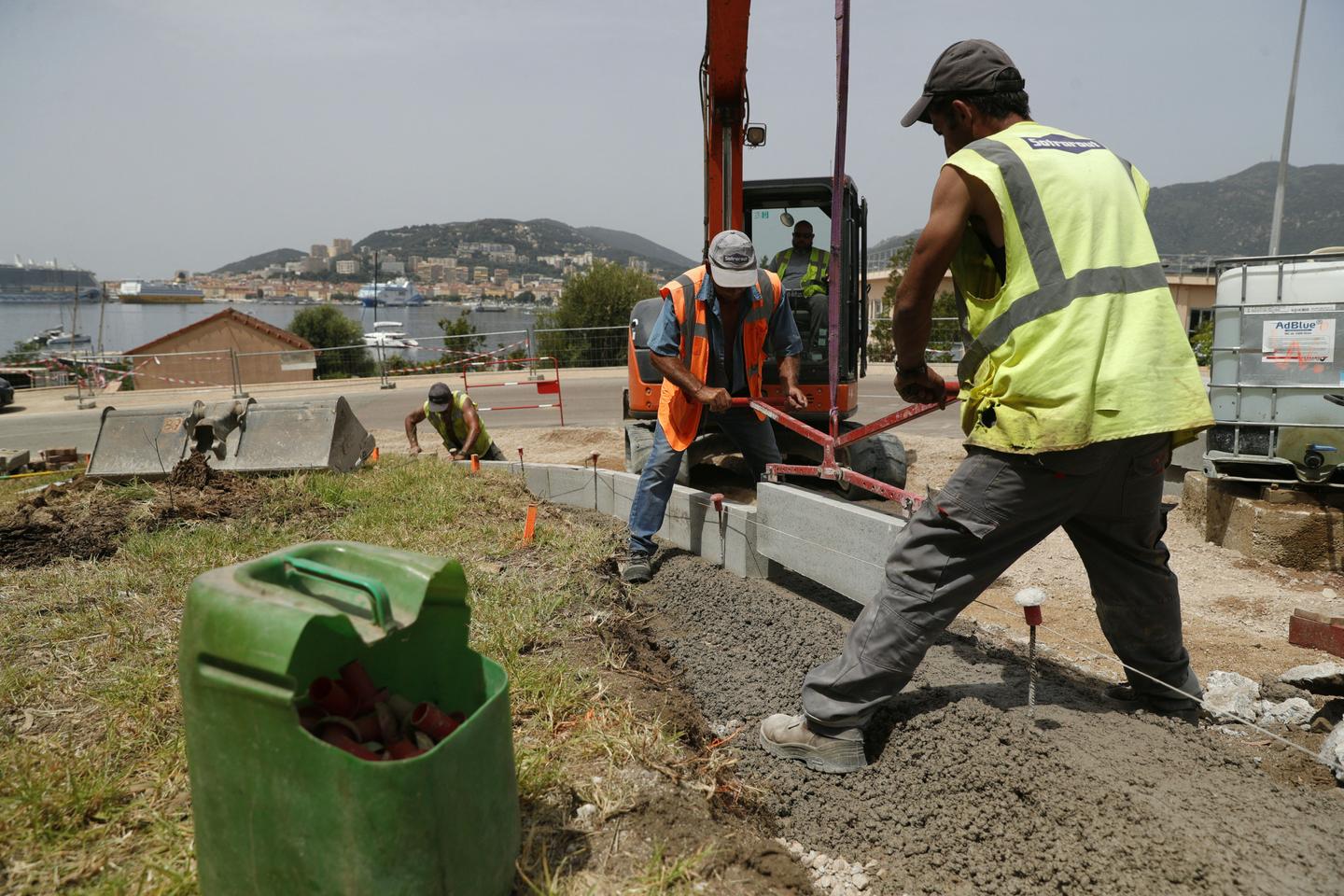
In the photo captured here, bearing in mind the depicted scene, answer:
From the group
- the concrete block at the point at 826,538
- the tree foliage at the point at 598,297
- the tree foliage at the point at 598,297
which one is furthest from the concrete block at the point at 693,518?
the tree foliage at the point at 598,297

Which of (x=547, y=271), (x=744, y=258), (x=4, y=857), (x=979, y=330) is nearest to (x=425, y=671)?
(x=4, y=857)

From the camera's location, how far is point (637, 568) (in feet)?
16.8

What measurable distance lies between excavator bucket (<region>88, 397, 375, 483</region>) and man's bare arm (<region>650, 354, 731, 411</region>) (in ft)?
12.4

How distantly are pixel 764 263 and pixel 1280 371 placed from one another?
411cm

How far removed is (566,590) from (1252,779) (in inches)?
115

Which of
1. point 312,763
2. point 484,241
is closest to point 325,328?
point 312,763

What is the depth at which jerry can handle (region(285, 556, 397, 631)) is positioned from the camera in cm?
166

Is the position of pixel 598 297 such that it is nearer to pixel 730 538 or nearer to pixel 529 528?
pixel 529 528

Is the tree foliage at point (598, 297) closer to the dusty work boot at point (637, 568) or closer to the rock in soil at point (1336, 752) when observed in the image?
the dusty work boot at point (637, 568)

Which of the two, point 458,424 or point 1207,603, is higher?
point 458,424

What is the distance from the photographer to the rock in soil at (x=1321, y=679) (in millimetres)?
2828

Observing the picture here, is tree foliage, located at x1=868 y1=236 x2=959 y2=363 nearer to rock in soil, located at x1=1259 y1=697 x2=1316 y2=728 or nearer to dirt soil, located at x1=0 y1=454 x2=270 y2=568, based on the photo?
dirt soil, located at x1=0 y1=454 x2=270 y2=568

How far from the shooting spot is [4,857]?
6.75ft

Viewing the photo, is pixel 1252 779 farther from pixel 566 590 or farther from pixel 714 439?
pixel 714 439
